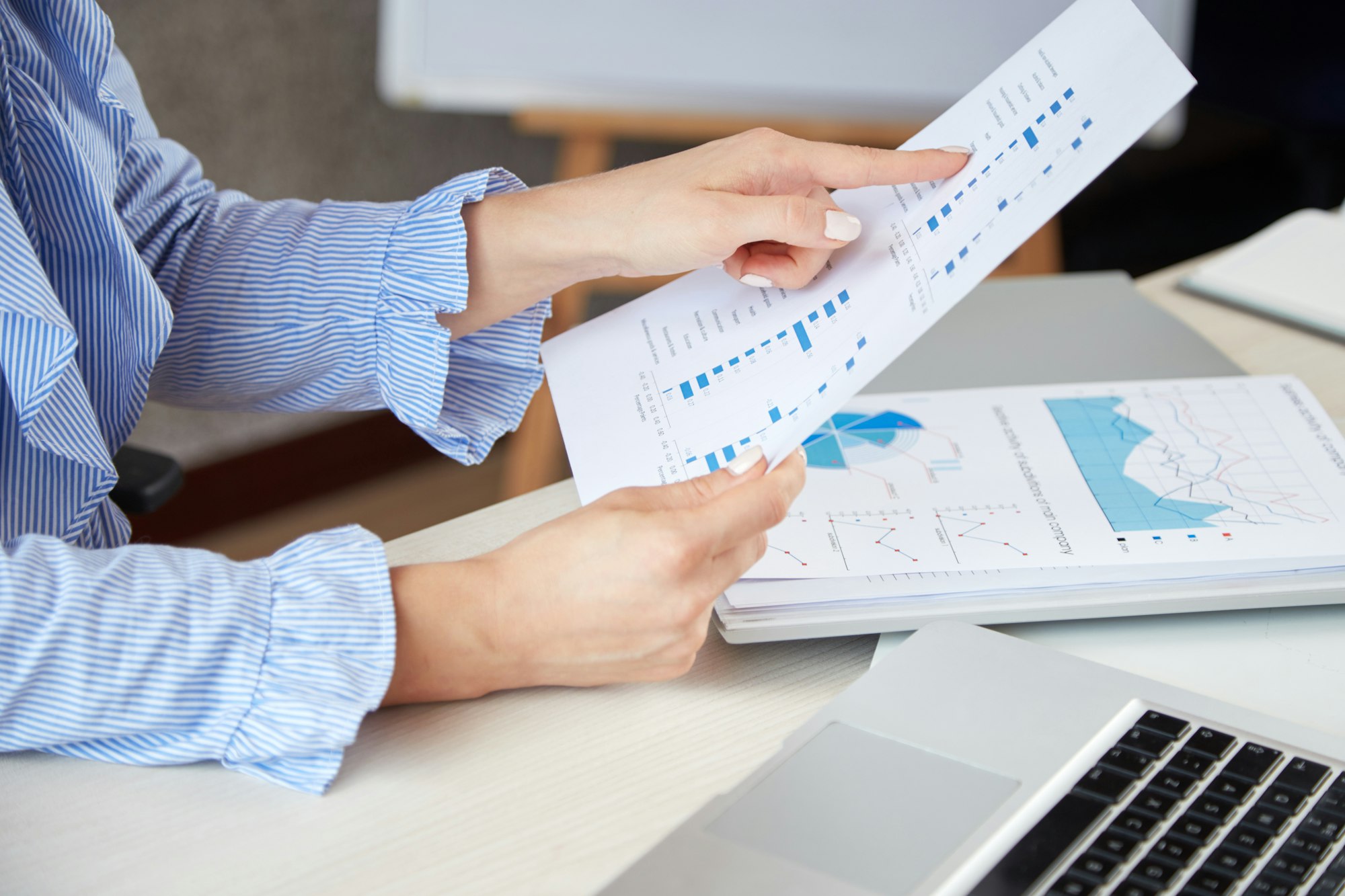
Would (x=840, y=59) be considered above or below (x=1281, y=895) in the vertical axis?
above

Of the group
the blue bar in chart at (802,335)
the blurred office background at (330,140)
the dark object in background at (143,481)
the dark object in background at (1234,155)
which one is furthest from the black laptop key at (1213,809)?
the dark object in background at (1234,155)

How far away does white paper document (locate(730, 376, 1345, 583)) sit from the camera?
50 cm

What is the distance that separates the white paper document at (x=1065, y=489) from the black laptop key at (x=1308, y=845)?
14 centimetres

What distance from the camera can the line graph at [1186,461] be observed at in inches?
21.0

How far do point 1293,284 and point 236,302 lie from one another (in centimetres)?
70

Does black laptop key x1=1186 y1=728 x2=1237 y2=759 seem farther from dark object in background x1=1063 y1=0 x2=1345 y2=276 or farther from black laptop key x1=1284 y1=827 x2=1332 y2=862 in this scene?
dark object in background x1=1063 y1=0 x2=1345 y2=276

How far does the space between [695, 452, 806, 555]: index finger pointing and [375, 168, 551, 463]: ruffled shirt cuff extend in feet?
0.78

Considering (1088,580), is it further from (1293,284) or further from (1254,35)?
(1254,35)

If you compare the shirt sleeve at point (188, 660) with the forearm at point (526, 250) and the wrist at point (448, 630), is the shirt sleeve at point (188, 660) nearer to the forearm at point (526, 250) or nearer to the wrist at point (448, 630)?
the wrist at point (448, 630)

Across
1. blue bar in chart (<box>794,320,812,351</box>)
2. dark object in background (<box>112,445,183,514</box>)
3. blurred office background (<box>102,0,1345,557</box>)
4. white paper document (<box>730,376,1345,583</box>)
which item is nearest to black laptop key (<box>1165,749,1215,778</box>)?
white paper document (<box>730,376,1345,583</box>)

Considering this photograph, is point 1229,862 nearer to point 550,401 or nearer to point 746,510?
point 746,510

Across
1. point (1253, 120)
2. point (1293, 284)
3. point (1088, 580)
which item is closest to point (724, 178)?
point (1088, 580)

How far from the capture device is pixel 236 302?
26.5 inches

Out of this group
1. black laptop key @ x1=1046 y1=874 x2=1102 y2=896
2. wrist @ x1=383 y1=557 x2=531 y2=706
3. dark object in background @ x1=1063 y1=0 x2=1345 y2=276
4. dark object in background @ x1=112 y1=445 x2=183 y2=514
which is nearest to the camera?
black laptop key @ x1=1046 y1=874 x2=1102 y2=896
